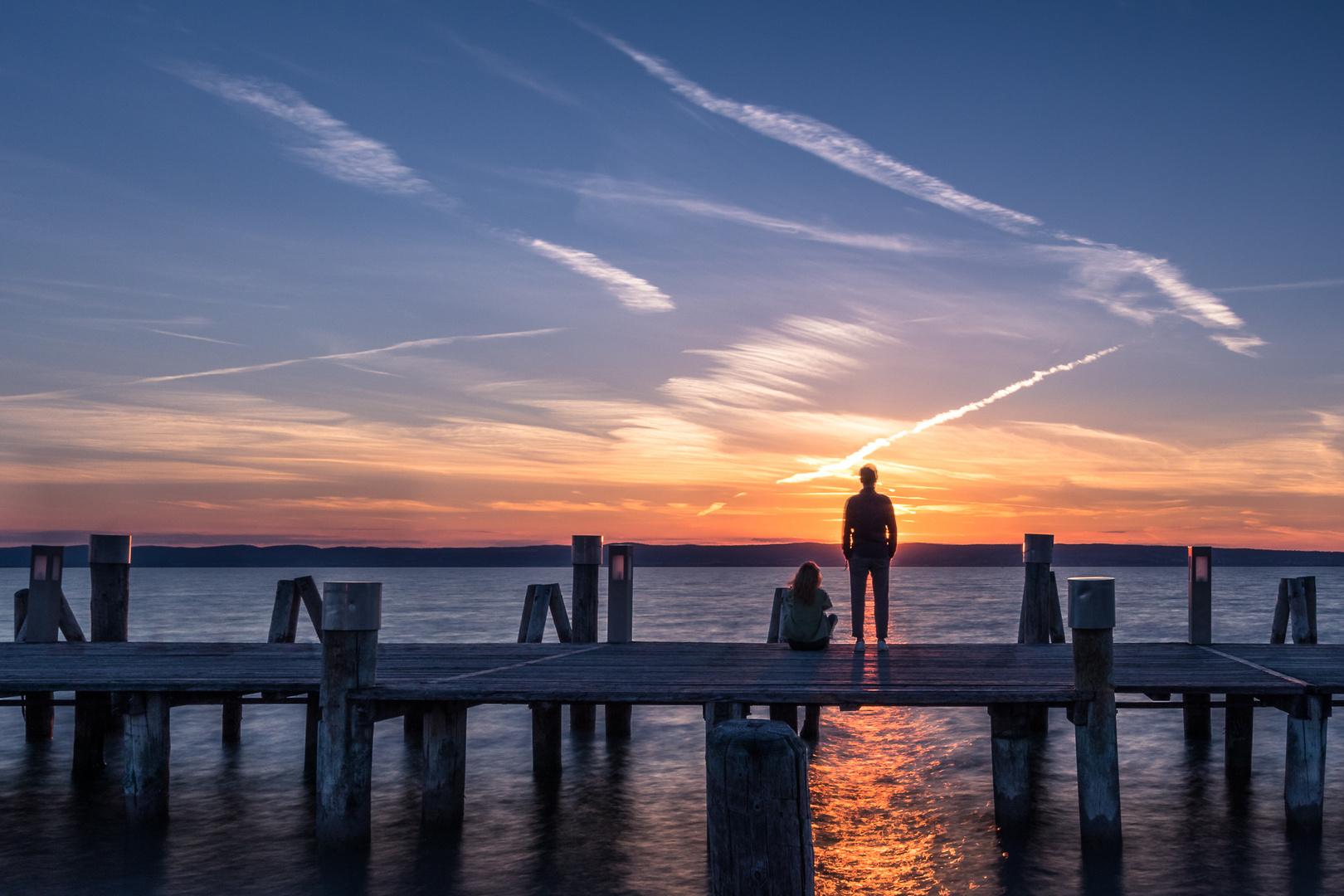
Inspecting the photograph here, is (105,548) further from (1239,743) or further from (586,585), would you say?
(1239,743)

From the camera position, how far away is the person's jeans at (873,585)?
1168 centimetres

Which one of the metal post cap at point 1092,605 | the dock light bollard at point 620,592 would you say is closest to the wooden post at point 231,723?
the dock light bollard at point 620,592

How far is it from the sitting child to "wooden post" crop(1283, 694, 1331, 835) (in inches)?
185

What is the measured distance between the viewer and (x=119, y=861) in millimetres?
9500

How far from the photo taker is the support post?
13.1 m

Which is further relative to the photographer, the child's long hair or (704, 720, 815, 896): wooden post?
the child's long hair

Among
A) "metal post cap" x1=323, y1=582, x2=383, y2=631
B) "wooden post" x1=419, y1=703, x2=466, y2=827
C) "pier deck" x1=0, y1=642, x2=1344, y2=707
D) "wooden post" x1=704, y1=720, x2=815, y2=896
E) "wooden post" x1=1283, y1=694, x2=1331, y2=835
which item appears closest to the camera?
"wooden post" x1=704, y1=720, x2=815, y2=896

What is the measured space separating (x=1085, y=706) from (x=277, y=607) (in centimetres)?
1091

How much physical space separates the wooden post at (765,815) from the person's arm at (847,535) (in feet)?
24.8

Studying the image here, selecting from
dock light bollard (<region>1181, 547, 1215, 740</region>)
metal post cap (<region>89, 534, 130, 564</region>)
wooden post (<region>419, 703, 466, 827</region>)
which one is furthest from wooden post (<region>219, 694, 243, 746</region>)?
dock light bollard (<region>1181, 547, 1215, 740</region>)

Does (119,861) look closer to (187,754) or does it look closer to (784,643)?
(187,754)

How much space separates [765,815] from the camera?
4.14 metres

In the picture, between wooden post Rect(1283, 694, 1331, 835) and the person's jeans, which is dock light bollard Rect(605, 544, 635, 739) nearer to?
the person's jeans

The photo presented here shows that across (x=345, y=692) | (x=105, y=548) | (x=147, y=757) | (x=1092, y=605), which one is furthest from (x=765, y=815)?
(x=105, y=548)
